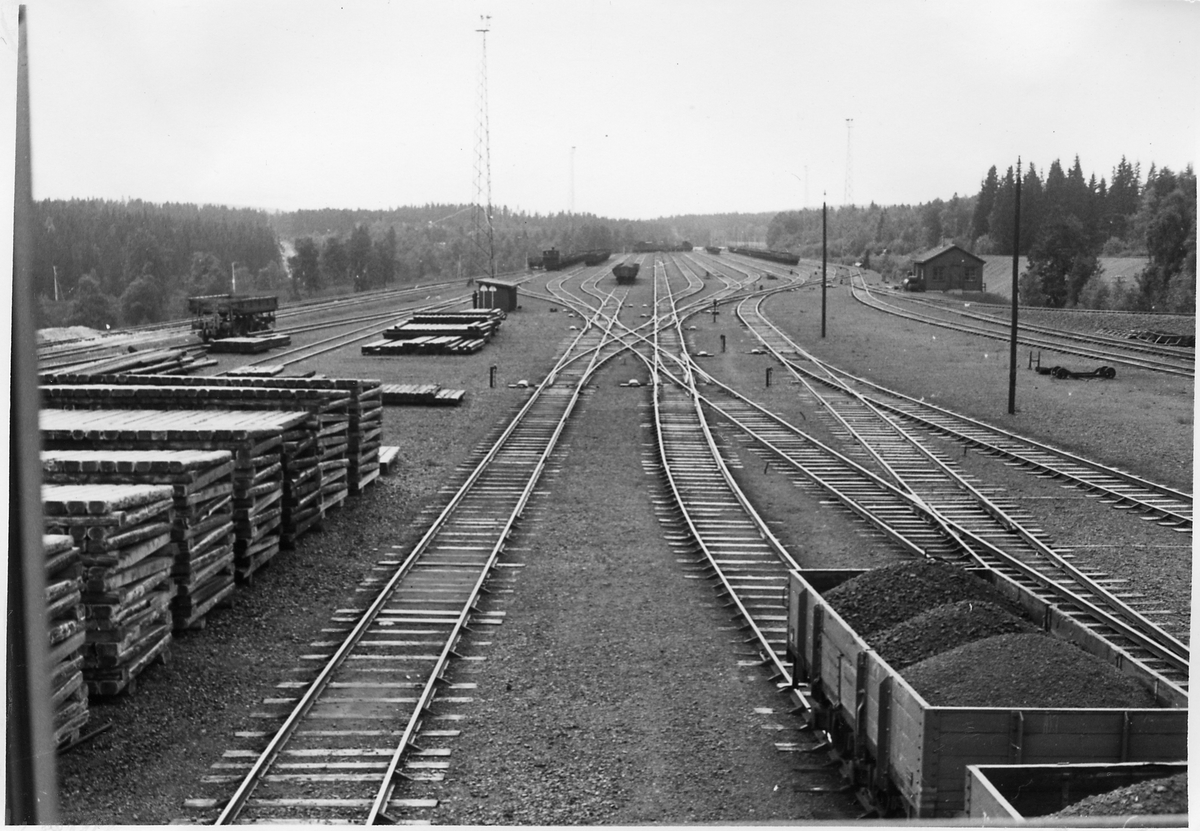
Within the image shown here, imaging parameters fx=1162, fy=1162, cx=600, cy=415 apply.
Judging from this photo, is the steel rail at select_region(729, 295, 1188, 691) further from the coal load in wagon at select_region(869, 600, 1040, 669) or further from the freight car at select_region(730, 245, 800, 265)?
the freight car at select_region(730, 245, 800, 265)

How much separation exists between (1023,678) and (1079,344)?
117 feet

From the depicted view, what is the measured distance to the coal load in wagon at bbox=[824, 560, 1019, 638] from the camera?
8805 millimetres

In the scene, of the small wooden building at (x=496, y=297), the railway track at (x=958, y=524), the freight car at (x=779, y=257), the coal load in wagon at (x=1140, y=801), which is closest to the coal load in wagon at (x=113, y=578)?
the coal load in wagon at (x=1140, y=801)

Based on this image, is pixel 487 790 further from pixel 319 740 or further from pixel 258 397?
pixel 258 397

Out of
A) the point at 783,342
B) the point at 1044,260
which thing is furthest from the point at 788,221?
the point at 783,342

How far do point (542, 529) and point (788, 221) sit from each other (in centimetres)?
18831

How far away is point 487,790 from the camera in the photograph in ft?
25.2

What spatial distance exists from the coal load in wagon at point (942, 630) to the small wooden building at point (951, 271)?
217 ft

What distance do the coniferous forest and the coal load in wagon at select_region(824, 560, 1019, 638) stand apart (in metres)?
40.8

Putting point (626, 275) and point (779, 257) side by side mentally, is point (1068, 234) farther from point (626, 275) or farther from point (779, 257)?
point (779, 257)

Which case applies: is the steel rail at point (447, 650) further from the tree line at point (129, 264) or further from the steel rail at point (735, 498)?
the tree line at point (129, 264)

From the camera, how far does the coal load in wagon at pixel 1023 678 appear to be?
695 cm

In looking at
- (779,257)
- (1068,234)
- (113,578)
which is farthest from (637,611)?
(779,257)

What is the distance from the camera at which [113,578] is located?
9.05 meters
